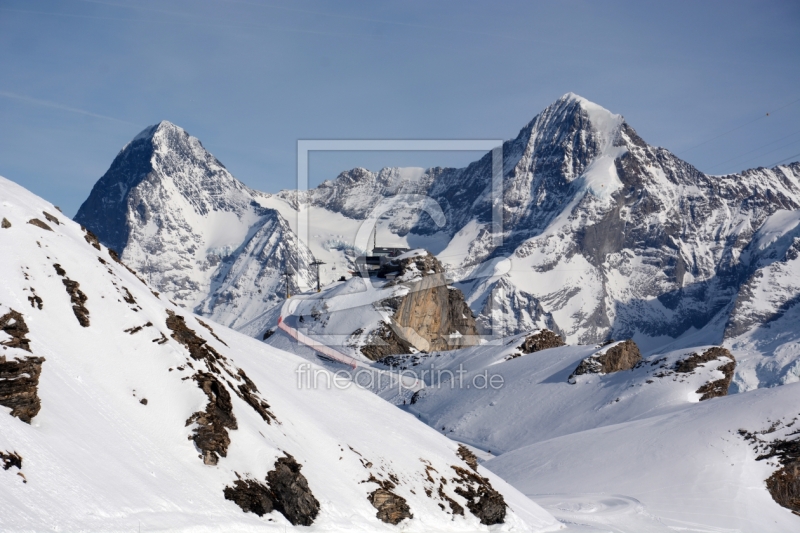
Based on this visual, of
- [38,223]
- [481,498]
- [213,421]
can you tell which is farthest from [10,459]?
[481,498]

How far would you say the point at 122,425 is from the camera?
71.7 ft

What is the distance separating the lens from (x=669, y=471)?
43.6m

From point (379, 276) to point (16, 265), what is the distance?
74.2m

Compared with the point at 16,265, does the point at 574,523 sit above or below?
below

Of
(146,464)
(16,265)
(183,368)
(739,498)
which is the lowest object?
(739,498)

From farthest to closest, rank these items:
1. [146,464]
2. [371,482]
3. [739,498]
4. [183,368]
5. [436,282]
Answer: [436,282]
[739,498]
[371,482]
[183,368]
[146,464]

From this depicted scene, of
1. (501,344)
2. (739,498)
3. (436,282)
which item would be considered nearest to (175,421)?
(739,498)

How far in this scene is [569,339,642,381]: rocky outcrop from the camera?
6969cm

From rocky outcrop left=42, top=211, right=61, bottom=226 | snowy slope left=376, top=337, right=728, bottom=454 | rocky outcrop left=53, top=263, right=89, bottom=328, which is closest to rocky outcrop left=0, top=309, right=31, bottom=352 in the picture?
rocky outcrop left=53, top=263, right=89, bottom=328

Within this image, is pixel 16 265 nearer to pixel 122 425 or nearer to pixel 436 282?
pixel 122 425

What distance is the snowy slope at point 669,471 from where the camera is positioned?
124 feet

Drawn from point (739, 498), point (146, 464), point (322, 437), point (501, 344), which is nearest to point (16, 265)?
point (146, 464)

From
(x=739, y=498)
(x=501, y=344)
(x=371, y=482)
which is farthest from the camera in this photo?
(x=501, y=344)

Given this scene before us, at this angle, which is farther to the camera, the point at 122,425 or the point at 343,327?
the point at 343,327
